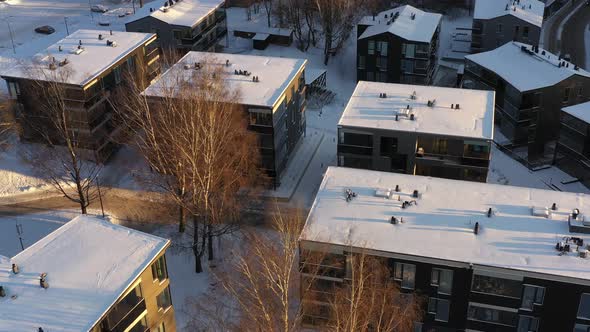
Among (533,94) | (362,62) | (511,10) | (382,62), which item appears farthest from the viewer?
(511,10)

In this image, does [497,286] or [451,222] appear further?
[451,222]

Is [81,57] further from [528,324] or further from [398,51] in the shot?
[528,324]

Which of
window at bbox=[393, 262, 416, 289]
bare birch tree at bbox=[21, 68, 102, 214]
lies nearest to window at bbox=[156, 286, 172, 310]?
window at bbox=[393, 262, 416, 289]

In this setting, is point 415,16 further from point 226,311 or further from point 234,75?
point 226,311

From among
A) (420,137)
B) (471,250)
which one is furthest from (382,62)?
(471,250)

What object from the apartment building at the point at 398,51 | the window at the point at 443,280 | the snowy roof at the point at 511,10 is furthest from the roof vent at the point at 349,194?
the snowy roof at the point at 511,10

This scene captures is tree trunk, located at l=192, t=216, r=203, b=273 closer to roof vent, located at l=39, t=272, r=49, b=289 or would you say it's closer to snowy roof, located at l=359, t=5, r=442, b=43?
roof vent, located at l=39, t=272, r=49, b=289

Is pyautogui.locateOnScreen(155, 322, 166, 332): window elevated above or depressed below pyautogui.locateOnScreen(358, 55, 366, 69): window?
below
